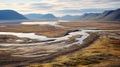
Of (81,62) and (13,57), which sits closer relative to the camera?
(81,62)

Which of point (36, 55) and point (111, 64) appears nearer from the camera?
point (111, 64)

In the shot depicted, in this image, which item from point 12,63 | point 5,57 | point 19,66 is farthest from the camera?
point 5,57

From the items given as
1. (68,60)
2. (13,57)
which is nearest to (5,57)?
(13,57)

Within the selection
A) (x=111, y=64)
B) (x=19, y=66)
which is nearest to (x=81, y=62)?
(x=111, y=64)

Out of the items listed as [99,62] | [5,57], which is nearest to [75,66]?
[99,62]

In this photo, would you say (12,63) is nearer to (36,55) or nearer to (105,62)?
(36,55)

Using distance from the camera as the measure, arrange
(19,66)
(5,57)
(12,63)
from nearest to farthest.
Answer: (19,66), (12,63), (5,57)

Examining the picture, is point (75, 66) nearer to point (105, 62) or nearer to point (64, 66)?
point (64, 66)
